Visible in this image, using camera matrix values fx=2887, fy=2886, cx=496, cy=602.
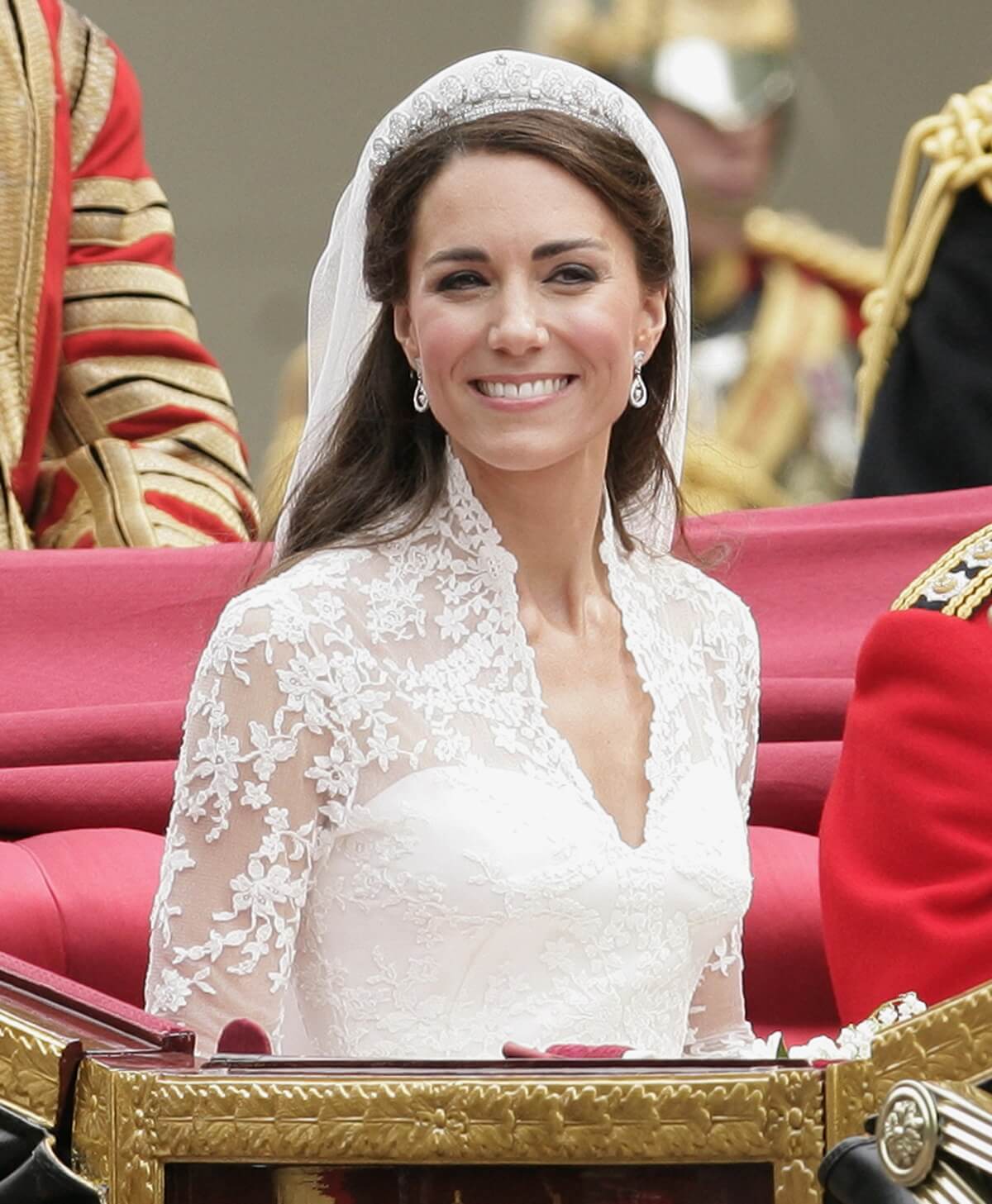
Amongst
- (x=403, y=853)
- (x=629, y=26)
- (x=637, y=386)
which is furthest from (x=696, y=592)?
(x=629, y=26)

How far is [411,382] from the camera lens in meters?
1.85

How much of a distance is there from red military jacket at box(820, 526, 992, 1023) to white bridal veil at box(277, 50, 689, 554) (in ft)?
0.94

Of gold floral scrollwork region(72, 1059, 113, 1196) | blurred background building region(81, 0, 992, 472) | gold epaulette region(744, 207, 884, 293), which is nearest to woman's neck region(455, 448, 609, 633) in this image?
gold floral scrollwork region(72, 1059, 113, 1196)

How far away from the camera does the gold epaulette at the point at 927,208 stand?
2.70 metres

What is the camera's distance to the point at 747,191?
19.9 ft

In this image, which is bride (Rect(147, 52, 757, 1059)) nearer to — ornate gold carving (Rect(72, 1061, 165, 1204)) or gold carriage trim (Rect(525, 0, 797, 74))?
ornate gold carving (Rect(72, 1061, 165, 1204))

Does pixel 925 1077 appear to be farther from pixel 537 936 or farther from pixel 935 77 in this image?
pixel 935 77

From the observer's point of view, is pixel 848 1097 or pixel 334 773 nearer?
pixel 848 1097

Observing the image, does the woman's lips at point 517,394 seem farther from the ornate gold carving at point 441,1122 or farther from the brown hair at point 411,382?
Answer: the ornate gold carving at point 441,1122

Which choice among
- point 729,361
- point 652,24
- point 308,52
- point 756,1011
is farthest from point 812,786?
point 308,52

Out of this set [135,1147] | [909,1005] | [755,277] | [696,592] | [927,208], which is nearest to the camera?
[135,1147]

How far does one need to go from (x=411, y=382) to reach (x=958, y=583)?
38cm

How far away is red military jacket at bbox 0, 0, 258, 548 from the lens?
2656 millimetres

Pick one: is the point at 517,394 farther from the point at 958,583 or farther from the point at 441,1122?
the point at 441,1122
